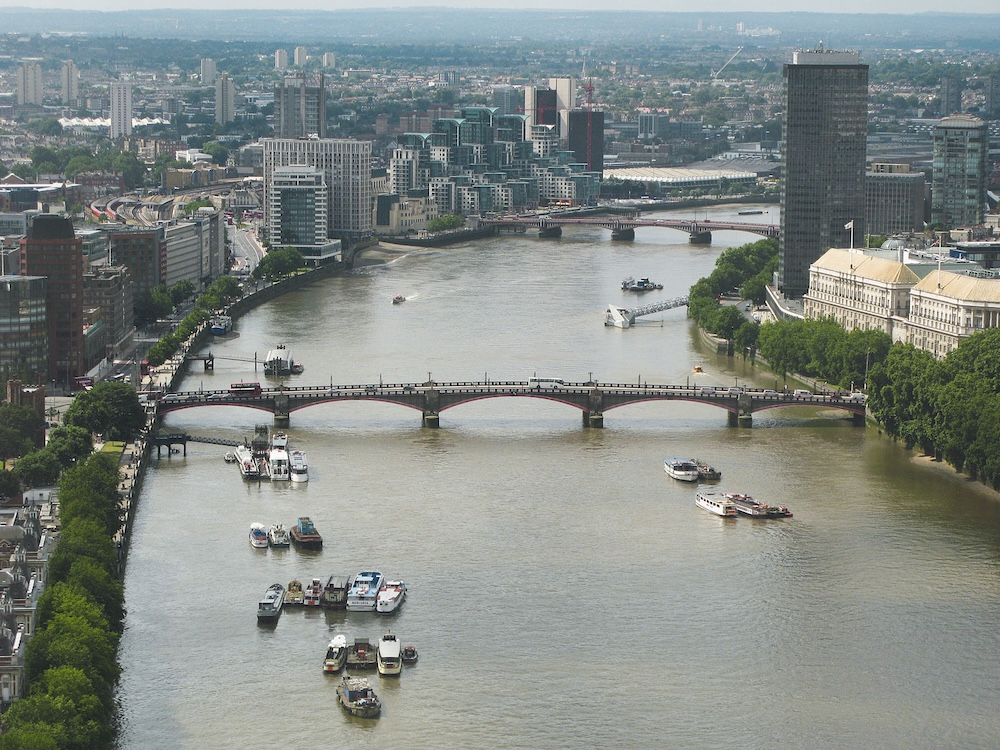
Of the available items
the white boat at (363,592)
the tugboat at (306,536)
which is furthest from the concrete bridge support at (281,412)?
the white boat at (363,592)

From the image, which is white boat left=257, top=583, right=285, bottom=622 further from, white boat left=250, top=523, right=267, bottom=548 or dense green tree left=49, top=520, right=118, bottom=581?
white boat left=250, top=523, right=267, bottom=548

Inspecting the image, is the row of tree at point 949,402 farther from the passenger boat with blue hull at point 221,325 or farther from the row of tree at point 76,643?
the passenger boat with blue hull at point 221,325

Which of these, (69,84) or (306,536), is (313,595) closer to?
(306,536)

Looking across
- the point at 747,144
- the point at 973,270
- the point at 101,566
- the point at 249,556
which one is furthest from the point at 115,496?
the point at 747,144

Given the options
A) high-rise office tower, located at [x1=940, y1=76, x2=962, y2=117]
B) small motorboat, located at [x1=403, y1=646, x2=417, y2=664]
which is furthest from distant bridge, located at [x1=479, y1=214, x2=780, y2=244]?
high-rise office tower, located at [x1=940, y1=76, x2=962, y2=117]

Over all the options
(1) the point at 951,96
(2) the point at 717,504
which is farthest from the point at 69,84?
(2) the point at 717,504
